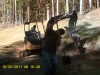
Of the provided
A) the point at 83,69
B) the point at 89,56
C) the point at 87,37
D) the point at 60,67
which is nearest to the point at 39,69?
the point at 60,67

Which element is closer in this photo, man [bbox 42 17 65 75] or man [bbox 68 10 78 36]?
man [bbox 42 17 65 75]

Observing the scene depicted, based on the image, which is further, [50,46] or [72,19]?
[72,19]

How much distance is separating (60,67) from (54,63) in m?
2.40

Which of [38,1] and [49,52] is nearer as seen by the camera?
[49,52]

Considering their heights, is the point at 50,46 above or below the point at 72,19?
below

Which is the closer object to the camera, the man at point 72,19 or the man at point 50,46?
the man at point 50,46

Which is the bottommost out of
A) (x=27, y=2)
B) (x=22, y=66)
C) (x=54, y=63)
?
(x=22, y=66)

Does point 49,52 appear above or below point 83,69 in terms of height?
above

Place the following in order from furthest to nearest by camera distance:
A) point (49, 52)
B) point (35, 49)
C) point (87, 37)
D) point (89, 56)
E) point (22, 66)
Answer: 1. point (87, 37)
2. point (35, 49)
3. point (89, 56)
4. point (22, 66)
5. point (49, 52)

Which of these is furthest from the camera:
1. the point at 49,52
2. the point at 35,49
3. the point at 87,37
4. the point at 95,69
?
the point at 87,37

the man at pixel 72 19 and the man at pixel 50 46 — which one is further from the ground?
the man at pixel 72 19

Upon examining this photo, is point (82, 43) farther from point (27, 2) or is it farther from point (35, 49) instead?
point (27, 2)

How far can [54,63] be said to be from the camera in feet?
26.9

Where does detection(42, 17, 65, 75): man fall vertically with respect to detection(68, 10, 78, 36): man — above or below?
below
